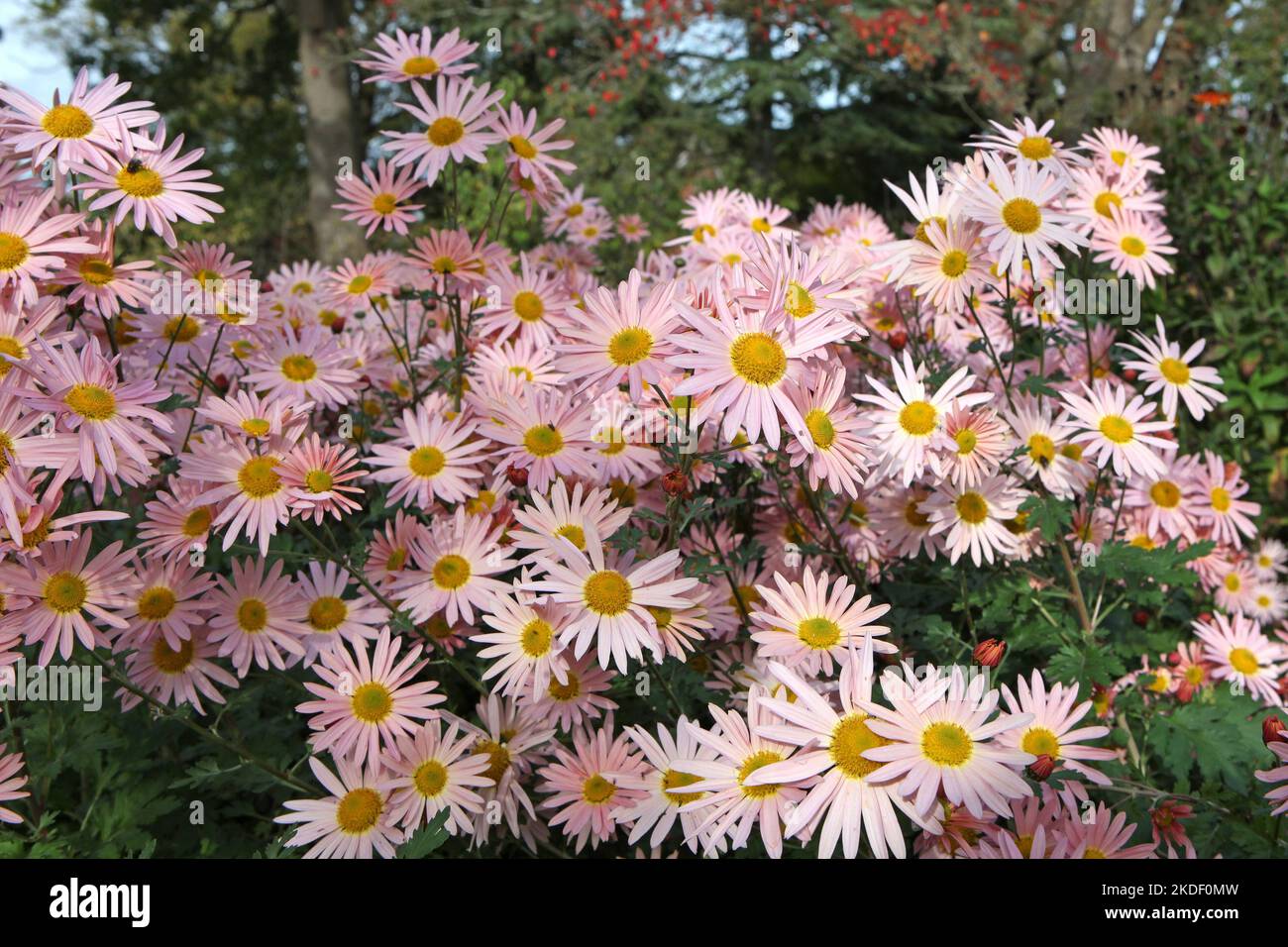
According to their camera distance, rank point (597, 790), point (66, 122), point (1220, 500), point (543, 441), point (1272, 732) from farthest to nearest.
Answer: point (1220, 500), point (543, 441), point (66, 122), point (597, 790), point (1272, 732)

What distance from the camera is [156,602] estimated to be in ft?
6.47

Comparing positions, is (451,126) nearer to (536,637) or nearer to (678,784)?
(536,637)

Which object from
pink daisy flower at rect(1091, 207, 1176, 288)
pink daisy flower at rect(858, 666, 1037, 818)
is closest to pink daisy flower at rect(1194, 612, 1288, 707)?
pink daisy flower at rect(1091, 207, 1176, 288)

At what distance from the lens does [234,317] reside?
239cm

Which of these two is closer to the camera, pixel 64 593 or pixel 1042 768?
pixel 1042 768

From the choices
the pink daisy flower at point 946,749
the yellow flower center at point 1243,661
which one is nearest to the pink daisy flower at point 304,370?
the pink daisy flower at point 946,749

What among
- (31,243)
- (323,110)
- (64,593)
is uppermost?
(323,110)

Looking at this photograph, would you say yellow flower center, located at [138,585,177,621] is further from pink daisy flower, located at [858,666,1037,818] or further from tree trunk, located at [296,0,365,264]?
tree trunk, located at [296,0,365,264]

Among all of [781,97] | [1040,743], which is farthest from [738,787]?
[781,97]

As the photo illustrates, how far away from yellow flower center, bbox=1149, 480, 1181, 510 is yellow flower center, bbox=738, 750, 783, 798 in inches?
76.1

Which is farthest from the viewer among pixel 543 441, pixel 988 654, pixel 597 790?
pixel 543 441

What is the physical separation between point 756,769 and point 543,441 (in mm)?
862

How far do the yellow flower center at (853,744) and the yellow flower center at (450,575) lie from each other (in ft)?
2.93

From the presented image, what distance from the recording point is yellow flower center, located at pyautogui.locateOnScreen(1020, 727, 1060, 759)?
1749 mm
